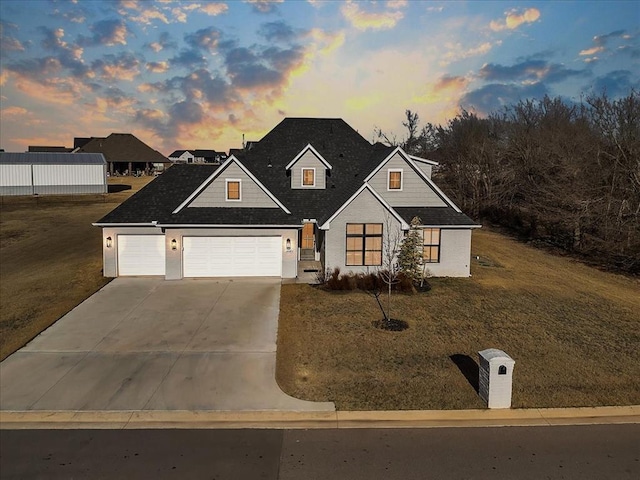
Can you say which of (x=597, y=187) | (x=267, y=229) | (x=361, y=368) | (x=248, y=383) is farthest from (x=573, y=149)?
(x=248, y=383)

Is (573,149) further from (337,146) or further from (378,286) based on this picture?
(378,286)

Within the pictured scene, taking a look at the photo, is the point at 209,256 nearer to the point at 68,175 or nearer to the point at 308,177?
the point at 308,177

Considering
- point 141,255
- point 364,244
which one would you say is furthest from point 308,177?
point 141,255

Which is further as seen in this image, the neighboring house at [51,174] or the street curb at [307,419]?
the neighboring house at [51,174]

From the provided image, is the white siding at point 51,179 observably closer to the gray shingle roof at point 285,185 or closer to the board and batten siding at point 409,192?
the gray shingle roof at point 285,185

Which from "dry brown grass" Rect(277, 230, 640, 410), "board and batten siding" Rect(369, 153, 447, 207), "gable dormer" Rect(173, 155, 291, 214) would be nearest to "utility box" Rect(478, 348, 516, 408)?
"dry brown grass" Rect(277, 230, 640, 410)

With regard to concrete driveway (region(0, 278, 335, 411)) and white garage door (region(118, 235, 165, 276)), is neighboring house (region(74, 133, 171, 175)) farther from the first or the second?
concrete driveway (region(0, 278, 335, 411))

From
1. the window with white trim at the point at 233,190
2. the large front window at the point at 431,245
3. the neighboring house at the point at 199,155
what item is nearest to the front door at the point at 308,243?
the window with white trim at the point at 233,190
